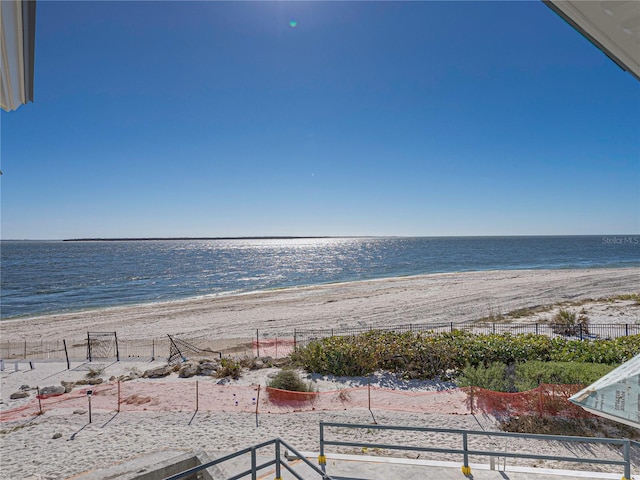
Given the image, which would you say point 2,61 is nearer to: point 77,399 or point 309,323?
point 77,399

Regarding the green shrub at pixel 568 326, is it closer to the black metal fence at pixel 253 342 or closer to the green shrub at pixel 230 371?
the black metal fence at pixel 253 342

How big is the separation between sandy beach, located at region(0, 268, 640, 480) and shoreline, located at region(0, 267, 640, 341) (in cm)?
11

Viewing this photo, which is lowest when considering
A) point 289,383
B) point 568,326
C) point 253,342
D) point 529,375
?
point 253,342

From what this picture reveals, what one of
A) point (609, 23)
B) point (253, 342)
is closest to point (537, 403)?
point (609, 23)

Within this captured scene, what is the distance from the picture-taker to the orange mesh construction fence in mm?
10648

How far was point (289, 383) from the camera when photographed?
13.4 meters

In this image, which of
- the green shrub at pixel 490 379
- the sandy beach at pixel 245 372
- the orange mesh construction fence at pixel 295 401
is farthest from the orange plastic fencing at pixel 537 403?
the green shrub at pixel 490 379

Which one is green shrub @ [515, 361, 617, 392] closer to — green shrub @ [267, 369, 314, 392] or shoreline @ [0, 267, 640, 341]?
green shrub @ [267, 369, 314, 392]

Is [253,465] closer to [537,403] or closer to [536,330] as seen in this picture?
[537,403]

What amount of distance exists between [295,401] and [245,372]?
4.23 metres

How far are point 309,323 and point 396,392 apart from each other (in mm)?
16917

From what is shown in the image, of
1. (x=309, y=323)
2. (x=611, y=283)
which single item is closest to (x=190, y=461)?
(x=309, y=323)

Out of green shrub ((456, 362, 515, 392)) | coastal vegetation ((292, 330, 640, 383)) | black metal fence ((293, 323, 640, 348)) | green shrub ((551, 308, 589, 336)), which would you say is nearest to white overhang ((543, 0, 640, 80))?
green shrub ((456, 362, 515, 392))

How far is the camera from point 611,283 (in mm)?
45938
